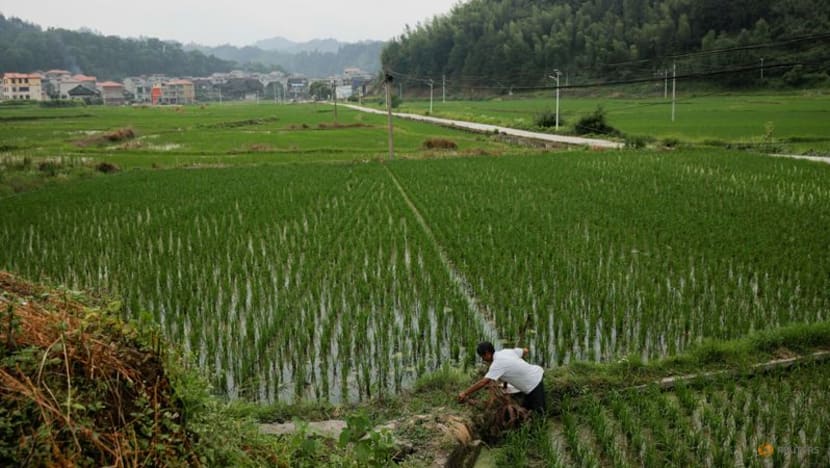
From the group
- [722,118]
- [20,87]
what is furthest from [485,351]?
[20,87]

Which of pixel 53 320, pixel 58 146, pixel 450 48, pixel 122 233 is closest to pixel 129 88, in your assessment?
pixel 450 48

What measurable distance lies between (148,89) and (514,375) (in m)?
125

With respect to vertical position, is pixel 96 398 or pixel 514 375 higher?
pixel 96 398

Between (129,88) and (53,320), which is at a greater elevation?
(129,88)

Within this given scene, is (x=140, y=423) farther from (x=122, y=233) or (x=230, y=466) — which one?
(x=122, y=233)

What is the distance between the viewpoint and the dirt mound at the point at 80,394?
2.85 m

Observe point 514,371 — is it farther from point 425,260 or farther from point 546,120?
point 546,120

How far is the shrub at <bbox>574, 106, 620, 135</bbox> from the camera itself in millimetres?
34406

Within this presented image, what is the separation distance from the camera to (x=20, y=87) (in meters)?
79.8

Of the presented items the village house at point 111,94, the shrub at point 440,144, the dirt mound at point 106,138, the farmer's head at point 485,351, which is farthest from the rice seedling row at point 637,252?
the village house at point 111,94

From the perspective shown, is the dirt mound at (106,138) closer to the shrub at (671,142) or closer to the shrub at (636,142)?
the shrub at (636,142)

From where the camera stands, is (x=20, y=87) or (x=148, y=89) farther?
(x=148, y=89)

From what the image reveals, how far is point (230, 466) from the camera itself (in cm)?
342

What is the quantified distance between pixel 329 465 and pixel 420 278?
524 centimetres
